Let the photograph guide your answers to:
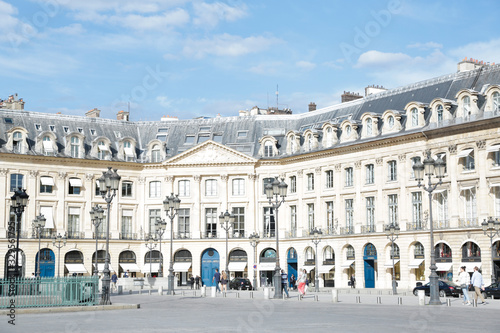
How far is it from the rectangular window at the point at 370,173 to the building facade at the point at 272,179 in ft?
0.27

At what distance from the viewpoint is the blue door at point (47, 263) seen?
69.4 meters

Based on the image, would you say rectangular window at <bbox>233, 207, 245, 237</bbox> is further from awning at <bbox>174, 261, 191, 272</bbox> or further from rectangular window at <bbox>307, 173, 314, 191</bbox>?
rectangular window at <bbox>307, 173, 314, 191</bbox>

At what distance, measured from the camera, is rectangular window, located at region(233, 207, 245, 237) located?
72.8 meters

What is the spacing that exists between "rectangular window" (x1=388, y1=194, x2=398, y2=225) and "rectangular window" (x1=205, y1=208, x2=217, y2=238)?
18.3 m

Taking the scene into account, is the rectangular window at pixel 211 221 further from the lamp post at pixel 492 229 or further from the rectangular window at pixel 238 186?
the lamp post at pixel 492 229

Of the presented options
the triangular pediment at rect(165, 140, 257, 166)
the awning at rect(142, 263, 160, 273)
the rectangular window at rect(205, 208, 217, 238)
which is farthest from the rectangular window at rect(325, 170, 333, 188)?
the awning at rect(142, 263, 160, 273)

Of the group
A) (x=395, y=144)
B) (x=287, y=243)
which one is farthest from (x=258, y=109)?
(x=395, y=144)

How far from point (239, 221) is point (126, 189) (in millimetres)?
11188

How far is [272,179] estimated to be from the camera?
7256 cm

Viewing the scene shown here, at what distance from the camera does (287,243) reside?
70.9 m

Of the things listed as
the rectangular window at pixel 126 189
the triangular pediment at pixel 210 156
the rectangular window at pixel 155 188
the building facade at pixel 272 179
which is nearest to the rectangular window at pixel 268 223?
the building facade at pixel 272 179

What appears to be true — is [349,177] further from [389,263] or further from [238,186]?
[238,186]

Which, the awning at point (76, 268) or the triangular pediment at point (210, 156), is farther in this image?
the triangular pediment at point (210, 156)

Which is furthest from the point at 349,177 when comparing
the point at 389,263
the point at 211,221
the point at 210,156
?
the point at 211,221
